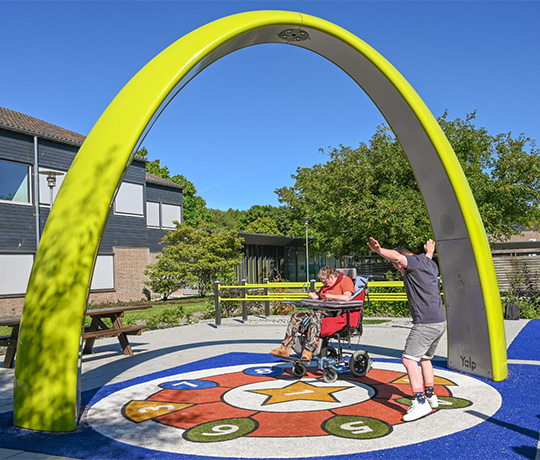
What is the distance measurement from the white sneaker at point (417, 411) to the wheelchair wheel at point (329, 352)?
205 centimetres

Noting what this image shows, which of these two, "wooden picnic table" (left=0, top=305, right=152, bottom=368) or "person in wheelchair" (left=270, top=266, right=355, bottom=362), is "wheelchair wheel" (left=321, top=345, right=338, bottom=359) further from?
"wooden picnic table" (left=0, top=305, right=152, bottom=368)

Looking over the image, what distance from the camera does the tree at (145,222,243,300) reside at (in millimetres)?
28594

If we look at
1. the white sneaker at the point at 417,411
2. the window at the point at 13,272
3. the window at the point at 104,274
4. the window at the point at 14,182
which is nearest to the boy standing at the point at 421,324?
the white sneaker at the point at 417,411

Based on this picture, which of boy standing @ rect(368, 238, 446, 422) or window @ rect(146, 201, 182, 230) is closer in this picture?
boy standing @ rect(368, 238, 446, 422)

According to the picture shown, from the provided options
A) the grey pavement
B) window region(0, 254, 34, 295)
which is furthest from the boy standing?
window region(0, 254, 34, 295)

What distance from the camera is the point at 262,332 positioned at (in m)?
13.6

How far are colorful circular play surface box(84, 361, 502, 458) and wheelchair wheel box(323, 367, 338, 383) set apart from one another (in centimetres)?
7

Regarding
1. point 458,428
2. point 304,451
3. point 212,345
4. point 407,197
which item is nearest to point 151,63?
point 304,451

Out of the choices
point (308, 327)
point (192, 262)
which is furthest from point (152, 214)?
point (308, 327)

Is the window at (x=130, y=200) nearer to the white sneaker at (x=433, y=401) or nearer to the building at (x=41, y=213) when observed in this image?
the building at (x=41, y=213)

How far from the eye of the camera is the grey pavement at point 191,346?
8.48m

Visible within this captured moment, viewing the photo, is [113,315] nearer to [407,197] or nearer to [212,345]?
[212,345]

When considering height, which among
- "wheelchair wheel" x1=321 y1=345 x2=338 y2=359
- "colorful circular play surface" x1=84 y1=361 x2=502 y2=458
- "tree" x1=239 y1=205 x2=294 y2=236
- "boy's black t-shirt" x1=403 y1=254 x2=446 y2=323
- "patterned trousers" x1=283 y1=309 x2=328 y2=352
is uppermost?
"tree" x1=239 y1=205 x2=294 y2=236

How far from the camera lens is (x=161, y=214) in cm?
3475
